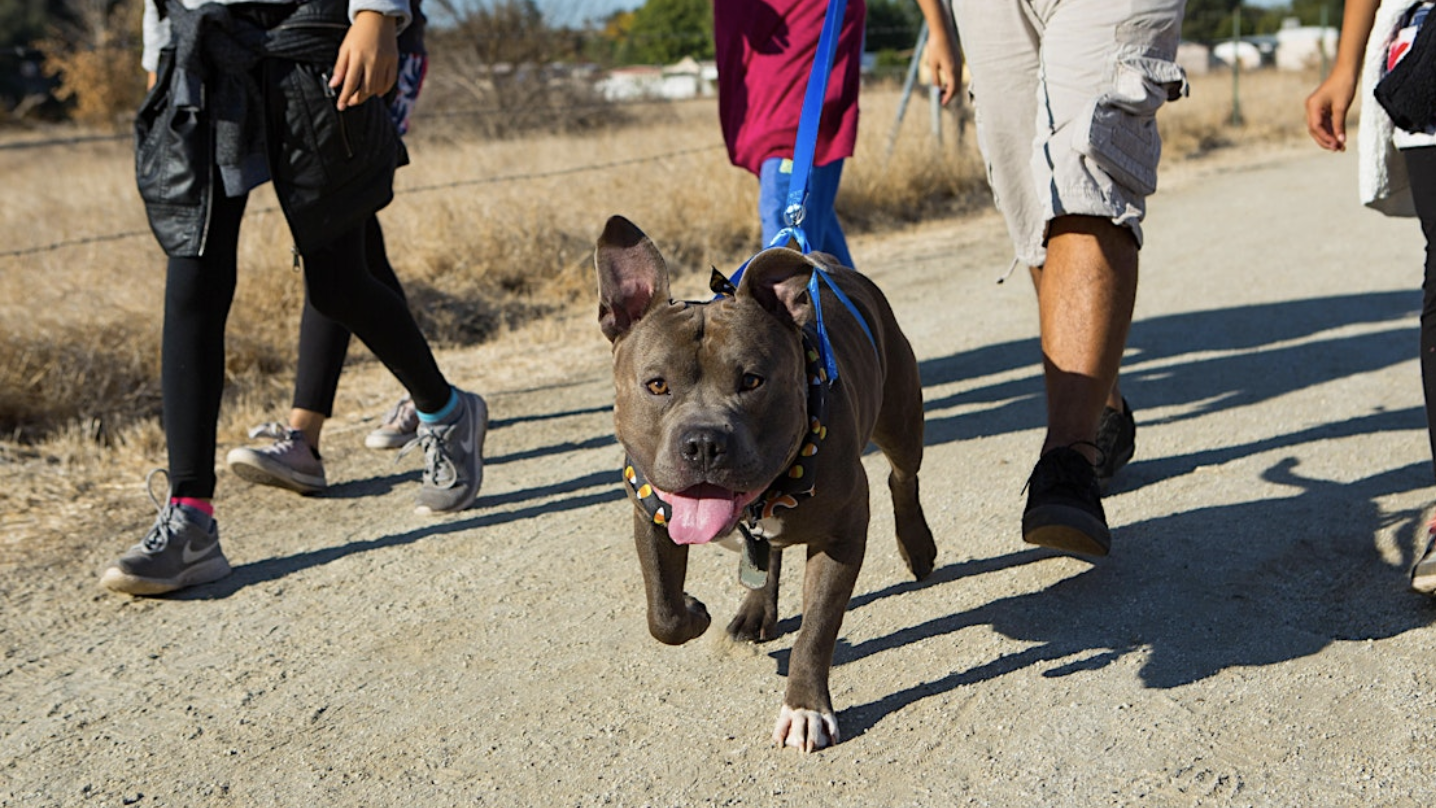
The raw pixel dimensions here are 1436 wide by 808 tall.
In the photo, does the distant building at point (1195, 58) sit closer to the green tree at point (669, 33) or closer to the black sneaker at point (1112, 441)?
the green tree at point (669, 33)

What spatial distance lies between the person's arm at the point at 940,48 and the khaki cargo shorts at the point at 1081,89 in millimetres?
180

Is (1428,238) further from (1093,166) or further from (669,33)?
(669,33)

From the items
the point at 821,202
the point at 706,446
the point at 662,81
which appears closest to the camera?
the point at 706,446

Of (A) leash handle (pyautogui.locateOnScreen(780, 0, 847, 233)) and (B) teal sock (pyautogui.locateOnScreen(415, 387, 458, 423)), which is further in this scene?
(B) teal sock (pyautogui.locateOnScreen(415, 387, 458, 423))

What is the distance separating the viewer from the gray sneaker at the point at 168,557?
3.69m

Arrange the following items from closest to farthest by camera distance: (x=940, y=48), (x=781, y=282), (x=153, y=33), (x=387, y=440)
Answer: (x=781, y=282) → (x=153, y=33) → (x=940, y=48) → (x=387, y=440)

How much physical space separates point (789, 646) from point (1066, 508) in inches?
29.8

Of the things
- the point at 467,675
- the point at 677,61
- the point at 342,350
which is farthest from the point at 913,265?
the point at 677,61

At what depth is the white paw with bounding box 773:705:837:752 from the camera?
A: 107 inches

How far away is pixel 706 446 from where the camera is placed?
2463 millimetres

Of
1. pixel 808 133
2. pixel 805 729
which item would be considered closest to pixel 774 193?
pixel 808 133

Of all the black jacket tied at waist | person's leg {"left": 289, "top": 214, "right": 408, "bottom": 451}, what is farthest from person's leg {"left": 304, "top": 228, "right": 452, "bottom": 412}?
person's leg {"left": 289, "top": 214, "right": 408, "bottom": 451}

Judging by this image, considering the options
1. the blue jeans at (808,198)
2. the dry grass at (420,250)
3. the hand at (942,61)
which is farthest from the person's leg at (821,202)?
the dry grass at (420,250)

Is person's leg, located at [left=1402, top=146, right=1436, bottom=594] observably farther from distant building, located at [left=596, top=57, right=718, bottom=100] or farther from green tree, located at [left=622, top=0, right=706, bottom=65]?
green tree, located at [left=622, top=0, right=706, bottom=65]
